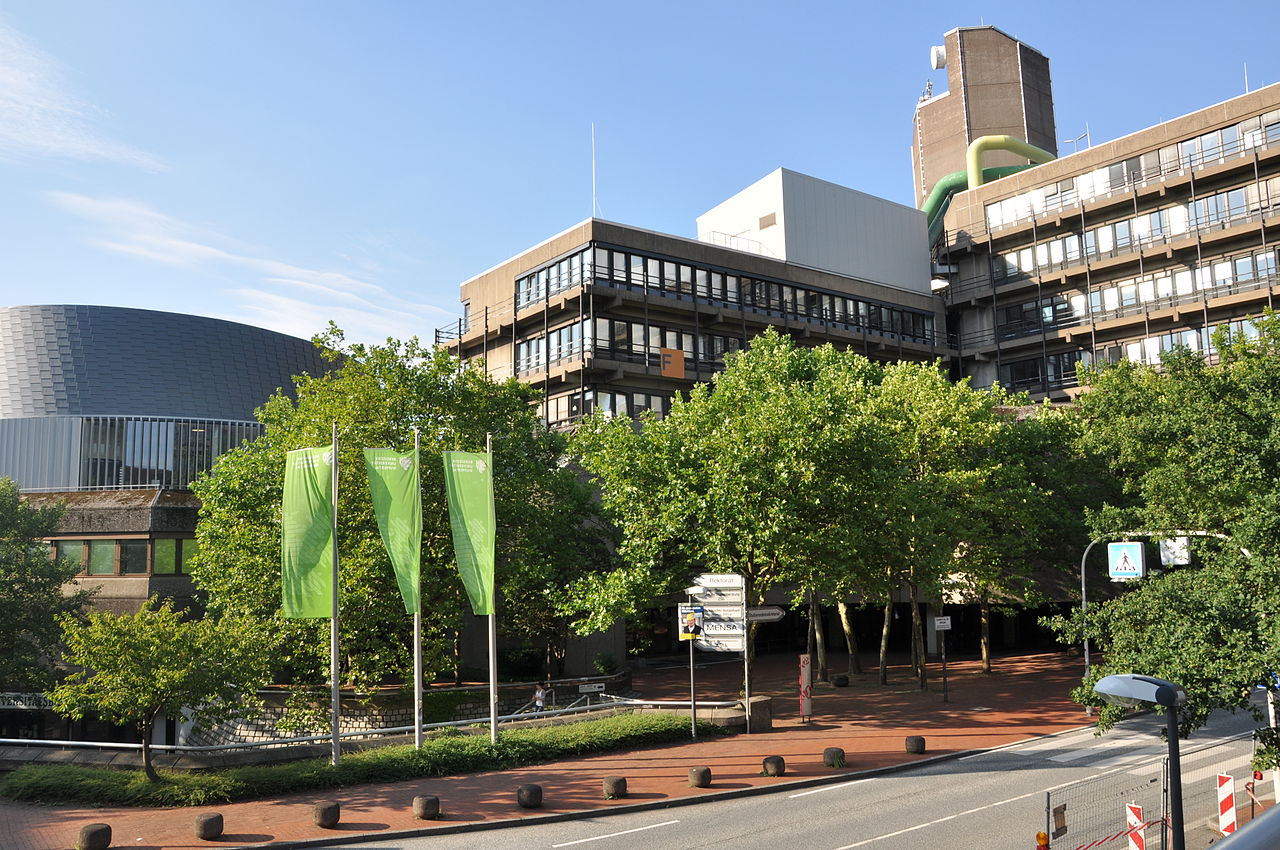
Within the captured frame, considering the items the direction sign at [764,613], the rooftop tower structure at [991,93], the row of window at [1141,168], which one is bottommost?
the direction sign at [764,613]

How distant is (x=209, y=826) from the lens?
17.5 meters

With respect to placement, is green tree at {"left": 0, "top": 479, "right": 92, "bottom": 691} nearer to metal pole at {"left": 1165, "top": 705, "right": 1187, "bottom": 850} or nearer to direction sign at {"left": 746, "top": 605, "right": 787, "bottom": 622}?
direction sign at {"left": 746, "top": 605, "right": 787, "bottom": 622}

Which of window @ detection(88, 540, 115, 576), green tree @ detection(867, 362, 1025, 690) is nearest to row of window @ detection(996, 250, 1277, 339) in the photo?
green tree @ detection(867, 362, 1025, 690)

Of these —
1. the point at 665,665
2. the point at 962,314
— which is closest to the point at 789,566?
the point at 665,665

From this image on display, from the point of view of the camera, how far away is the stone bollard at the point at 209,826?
17.5 m

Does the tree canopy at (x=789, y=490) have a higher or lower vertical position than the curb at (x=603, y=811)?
higher

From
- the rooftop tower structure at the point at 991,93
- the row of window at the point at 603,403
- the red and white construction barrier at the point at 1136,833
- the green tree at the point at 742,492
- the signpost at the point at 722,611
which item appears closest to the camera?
the red and white construction barrier at the point at 1136,833

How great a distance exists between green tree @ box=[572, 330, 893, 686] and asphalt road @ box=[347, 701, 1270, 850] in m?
8.41

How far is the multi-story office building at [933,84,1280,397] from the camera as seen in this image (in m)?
59.4

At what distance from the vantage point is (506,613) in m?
36.0

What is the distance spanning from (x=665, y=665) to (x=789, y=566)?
22336mm

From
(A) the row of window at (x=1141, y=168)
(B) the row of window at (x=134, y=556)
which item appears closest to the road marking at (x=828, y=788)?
(B) the row of window at (x=134, y=556)

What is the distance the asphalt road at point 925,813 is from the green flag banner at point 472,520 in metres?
7.64

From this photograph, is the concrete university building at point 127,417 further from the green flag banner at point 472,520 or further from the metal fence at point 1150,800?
the metal fence at point 1150,800
